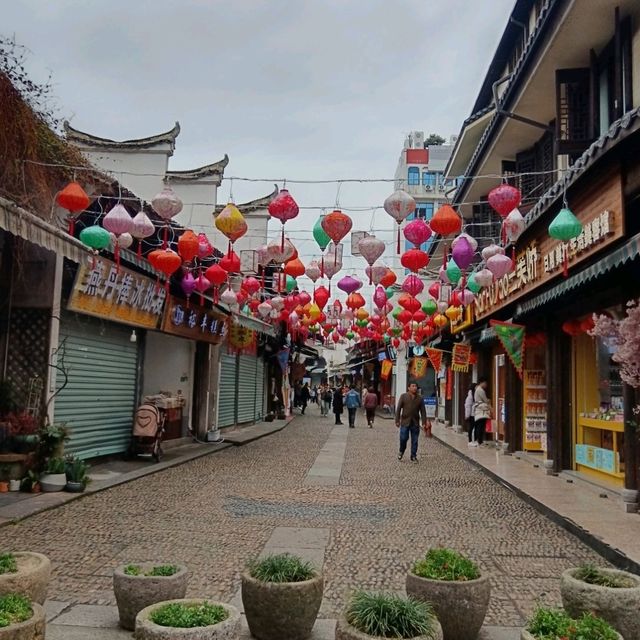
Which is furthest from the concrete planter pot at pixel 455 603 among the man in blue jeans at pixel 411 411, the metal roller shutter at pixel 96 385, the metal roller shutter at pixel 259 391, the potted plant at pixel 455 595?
the metal roller shutter at pixel 259 391

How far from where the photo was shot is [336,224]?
9.75 m

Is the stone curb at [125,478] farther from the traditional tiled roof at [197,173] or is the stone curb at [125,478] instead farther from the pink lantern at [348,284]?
the traditional tiled roof at [197,173]

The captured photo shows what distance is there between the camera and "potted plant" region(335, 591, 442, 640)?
3.66 meters

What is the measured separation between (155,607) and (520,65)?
1165 cm

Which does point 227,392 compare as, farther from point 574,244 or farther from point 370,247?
point 574,244

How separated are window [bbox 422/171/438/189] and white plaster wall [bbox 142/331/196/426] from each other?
3477 cm

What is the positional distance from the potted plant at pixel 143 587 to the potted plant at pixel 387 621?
138 cm

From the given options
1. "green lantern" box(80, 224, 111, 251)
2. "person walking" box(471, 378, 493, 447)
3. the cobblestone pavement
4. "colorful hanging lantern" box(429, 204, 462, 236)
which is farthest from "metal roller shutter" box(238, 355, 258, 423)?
"colorful hanging lantern" box(429, 204, 462, 236)

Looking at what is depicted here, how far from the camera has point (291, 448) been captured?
1986 centimetres

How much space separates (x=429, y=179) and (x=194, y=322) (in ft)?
122

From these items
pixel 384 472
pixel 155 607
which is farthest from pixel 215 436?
pixel 155 607

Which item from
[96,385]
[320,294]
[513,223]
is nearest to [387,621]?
[513,223]

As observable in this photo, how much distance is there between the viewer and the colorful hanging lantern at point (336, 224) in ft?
31.9

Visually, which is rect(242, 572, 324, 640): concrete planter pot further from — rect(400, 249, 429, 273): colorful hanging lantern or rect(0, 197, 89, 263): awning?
rect(400, 249, 429, 273): colorful hanging lantern
